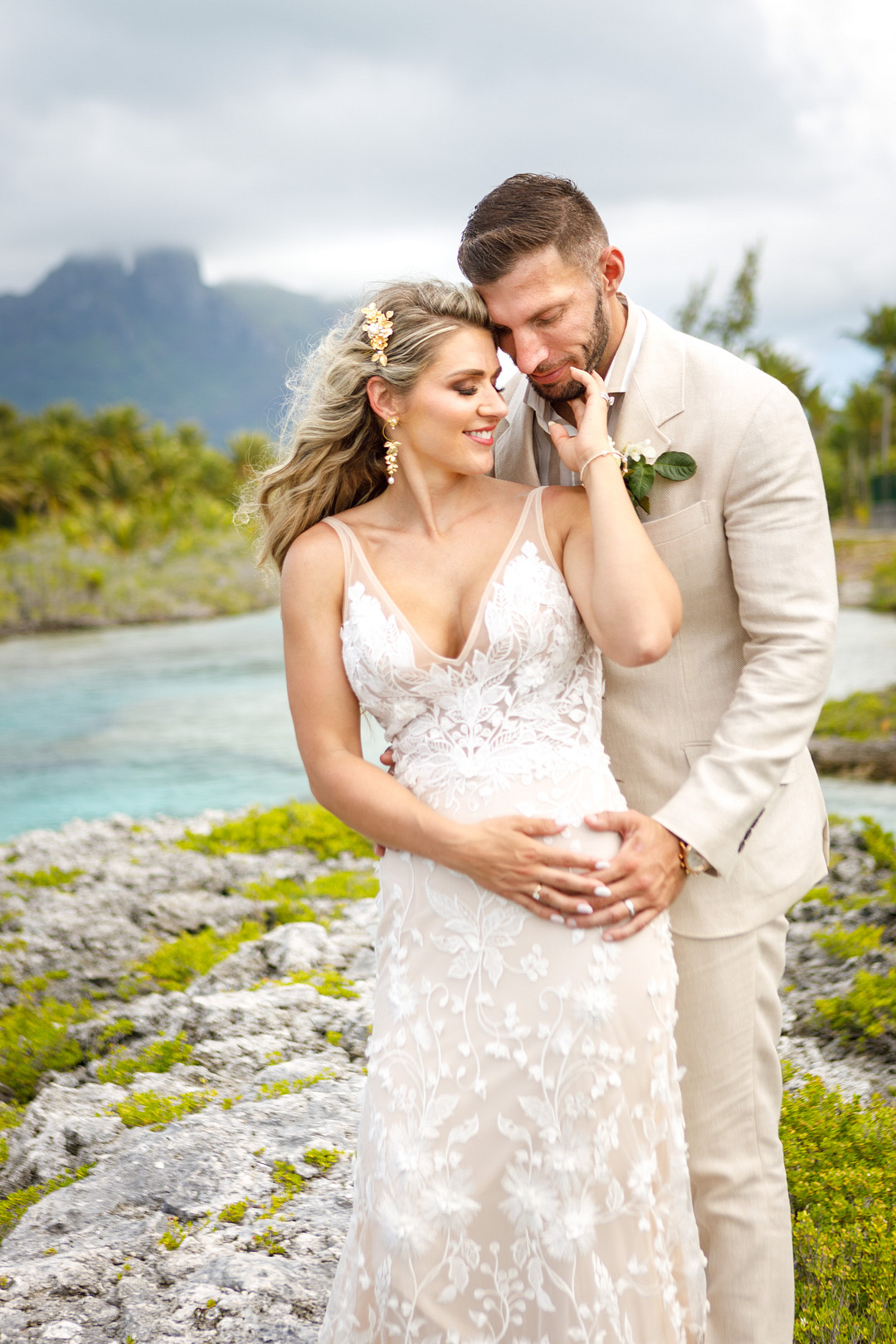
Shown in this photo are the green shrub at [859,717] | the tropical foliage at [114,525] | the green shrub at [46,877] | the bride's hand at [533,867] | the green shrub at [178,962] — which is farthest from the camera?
the tropical foliage at [114,525]

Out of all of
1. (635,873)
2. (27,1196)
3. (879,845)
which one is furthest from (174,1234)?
(879,845)

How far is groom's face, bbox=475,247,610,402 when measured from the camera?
101 inches

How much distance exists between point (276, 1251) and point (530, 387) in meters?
2.55

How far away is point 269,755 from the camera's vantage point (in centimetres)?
1420

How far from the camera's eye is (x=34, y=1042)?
507 centimetres

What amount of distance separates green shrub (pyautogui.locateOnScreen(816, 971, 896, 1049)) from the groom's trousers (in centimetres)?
208

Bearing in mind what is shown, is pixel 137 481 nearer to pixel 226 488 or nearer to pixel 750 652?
pixel 226 488

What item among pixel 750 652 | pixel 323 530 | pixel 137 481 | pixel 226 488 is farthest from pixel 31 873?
pixel 226 488

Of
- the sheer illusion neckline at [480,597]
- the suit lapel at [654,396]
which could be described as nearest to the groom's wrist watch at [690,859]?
the sheer illusion neckline at [480,597]

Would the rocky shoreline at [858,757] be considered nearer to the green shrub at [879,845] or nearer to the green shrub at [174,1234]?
the green shrub at [879,845]

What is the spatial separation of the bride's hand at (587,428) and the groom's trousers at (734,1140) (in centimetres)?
111

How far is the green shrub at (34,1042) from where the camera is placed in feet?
16.0

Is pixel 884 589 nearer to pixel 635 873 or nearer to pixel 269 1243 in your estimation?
pixel 269 1243

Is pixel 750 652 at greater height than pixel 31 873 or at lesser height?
greater
